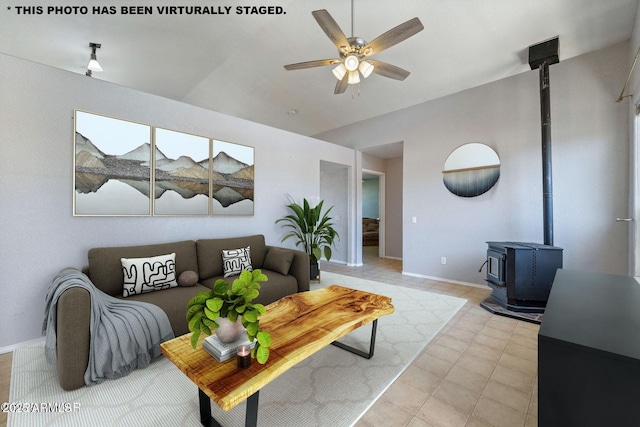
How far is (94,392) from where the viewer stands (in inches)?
62.7

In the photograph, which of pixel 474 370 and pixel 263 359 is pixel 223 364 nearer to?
pixel 263 359

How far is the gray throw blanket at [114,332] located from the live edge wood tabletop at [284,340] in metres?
0.68

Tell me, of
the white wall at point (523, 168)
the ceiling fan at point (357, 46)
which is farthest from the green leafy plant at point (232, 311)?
the white wall at point (523, 168)

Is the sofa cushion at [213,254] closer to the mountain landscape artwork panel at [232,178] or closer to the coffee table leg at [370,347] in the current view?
the mountain landscape artwork panel at [232,178]

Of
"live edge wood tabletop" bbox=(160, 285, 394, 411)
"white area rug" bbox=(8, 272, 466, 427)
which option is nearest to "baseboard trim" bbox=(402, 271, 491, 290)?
"white area rug" bbox=(8, 272, 466, 427)

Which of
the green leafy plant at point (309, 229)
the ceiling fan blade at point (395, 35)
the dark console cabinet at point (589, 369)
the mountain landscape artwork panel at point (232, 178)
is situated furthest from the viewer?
the green leafy plant at point (309, 229)

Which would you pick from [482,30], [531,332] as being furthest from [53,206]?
[482,30]

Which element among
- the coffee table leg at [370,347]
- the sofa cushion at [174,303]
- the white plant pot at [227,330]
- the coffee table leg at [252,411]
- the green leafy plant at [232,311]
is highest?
the green leafy plant at [232,311]

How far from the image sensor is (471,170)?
3.99 m

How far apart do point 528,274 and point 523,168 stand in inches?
61.8

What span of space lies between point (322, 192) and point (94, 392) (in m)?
5.23

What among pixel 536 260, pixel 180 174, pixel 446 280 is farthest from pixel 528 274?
pixel 180 174

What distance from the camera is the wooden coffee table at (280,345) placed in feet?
3.41

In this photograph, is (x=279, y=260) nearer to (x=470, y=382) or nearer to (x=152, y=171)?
(x=152, y=171)
